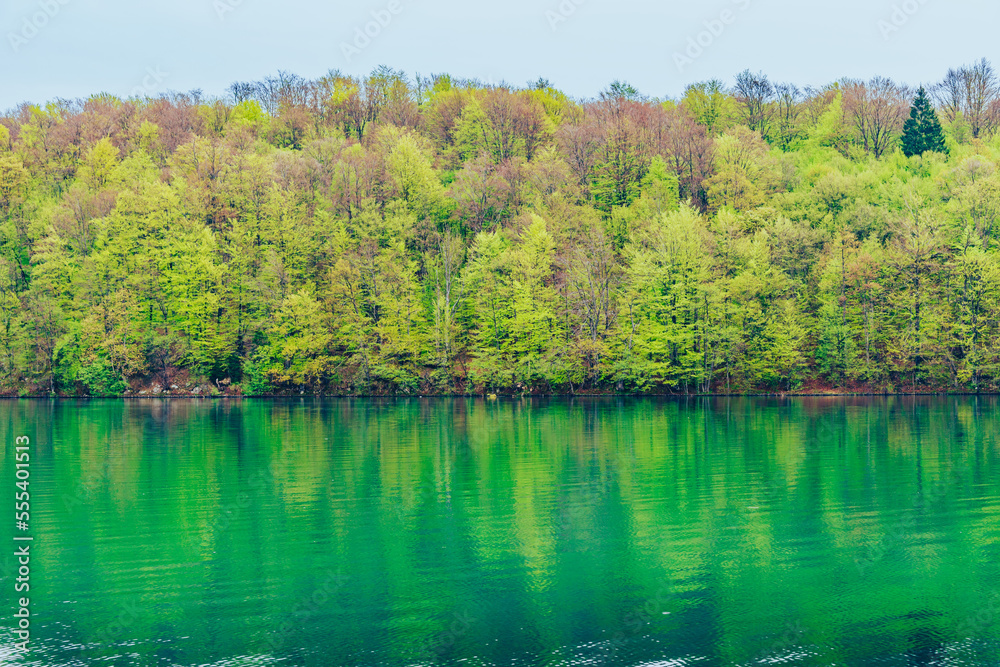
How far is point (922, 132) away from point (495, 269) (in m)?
54.7

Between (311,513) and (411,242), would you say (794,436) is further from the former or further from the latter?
(411,242)

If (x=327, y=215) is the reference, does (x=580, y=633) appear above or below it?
below

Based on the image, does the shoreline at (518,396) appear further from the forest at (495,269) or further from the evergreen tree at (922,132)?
the evergreen tree at (922,132)

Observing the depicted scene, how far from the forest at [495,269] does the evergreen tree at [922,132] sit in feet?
13.0

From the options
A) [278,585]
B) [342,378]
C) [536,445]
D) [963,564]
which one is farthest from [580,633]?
[342,378]

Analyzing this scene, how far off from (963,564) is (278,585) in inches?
537

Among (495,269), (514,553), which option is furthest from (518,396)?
(514,553)

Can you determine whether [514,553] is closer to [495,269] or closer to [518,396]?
[518,396]

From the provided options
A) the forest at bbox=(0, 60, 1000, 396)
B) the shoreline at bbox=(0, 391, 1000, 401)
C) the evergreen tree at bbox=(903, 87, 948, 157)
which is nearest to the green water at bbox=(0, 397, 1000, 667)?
the shoreline at bbox=(0, 391, 1000, 401)

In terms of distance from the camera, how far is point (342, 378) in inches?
3248

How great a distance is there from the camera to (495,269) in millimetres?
82625

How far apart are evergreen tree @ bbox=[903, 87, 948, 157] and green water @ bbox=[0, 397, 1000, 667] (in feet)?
240

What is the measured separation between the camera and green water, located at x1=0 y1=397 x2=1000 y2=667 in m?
13.8

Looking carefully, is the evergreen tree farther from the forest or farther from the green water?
the green water
